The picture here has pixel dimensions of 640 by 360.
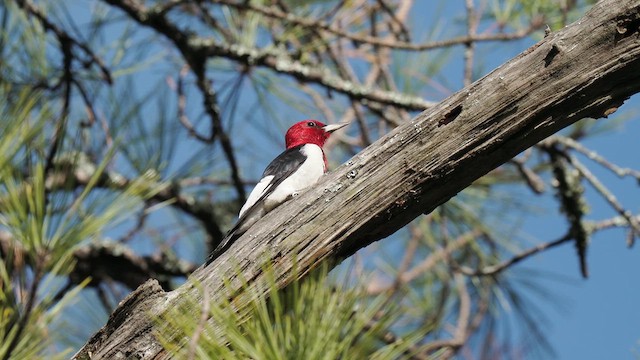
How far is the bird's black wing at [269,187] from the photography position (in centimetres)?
197

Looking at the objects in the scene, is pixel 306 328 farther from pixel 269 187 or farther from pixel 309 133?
pixel 309 133

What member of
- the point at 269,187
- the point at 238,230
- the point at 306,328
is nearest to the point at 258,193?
the point at 269,187

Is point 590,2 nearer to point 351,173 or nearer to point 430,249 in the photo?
point 430,249

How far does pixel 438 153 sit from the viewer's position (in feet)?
5.49

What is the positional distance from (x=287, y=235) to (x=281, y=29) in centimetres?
224

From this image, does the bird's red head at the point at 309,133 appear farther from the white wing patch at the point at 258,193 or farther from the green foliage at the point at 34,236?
the green foliage at the point at 34,236

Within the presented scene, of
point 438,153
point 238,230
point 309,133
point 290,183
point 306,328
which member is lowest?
point 306,328

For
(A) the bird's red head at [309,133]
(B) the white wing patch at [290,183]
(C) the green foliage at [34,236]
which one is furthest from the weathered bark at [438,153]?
(A) the bird's red head at [309,133]

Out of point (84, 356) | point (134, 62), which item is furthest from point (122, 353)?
point (134, 62)

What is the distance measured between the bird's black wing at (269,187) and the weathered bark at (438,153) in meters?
0.19

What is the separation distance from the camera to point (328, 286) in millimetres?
1463

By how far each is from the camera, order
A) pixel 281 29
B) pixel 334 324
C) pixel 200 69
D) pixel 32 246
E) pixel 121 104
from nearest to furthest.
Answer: pixel 334 324
pixel 32 246
pixel 200 69
pixel 121 104
pixel 281 29

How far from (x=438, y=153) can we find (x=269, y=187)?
100 centimetres

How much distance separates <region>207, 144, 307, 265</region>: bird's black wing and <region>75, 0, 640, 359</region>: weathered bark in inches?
7.7
